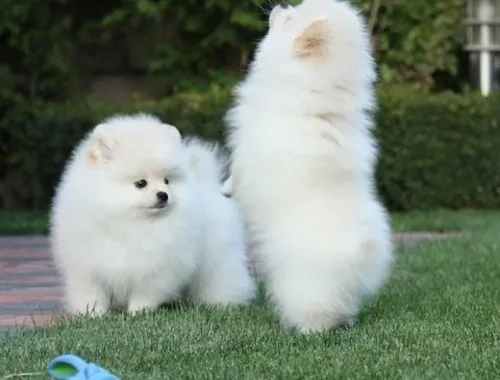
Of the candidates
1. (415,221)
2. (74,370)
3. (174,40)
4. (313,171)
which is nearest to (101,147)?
(313,171)

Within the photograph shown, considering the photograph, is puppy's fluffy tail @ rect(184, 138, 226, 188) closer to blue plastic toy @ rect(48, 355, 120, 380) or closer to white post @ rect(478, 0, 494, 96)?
blue plastic toy @ rect(48, 355, 120, 380)

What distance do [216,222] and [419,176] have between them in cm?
690

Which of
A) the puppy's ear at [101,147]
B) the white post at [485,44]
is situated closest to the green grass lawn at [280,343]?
the puppy's ear at [101,147]

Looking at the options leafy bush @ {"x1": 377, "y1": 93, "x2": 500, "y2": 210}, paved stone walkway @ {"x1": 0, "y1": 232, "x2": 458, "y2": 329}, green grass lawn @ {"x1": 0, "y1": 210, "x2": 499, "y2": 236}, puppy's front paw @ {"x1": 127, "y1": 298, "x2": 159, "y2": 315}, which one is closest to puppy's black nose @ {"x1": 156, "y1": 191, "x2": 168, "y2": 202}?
puppy's front paw @ {"x1": 127, "y1": 298, "x2": 159, "y2": 315}

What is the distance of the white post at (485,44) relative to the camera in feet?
46.8

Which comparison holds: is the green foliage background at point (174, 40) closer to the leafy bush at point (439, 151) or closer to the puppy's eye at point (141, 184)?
the leafy bush at point (439, 151)

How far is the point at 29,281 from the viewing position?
6.59m

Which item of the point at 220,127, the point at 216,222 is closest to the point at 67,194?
the point at 216,222

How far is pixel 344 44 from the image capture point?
4.43 m

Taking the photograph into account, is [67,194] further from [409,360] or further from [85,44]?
[85,44]

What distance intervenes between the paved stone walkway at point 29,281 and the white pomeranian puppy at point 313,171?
4.00 feet

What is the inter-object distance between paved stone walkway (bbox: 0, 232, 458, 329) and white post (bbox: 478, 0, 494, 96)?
17.7 ft

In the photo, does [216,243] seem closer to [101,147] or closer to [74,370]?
[101,147]

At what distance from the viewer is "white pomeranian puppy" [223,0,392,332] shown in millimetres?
4293
